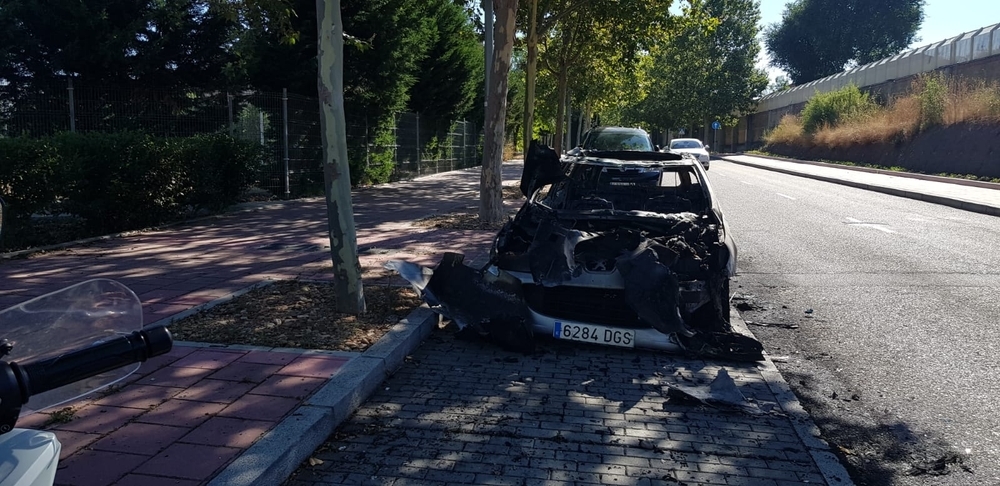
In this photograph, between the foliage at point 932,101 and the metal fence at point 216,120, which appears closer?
the metal fence at point 216,120

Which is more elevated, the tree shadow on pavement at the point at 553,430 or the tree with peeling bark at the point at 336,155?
the tree with peeling bark at the point at 336,155

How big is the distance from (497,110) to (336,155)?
584 centimetres

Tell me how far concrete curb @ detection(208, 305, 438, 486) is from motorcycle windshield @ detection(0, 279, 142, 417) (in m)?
1.41

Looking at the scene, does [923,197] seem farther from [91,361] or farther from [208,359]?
[91,361]

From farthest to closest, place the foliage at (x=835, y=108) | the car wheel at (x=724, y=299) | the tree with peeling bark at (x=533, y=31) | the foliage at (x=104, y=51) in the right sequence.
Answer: the foliage at (x=835, y=108), the tree with peeling bark at (x=533, y=31), the foliage at (x=104, y=51), the car wheel at (x=724, y=299)

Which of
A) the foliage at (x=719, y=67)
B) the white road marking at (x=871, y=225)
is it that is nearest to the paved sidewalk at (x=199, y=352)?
the white road marking at (x=871, y=225)

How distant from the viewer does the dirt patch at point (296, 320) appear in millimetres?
5074

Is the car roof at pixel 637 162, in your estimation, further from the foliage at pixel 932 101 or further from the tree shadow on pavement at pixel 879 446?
the foliage at pixel 932 101

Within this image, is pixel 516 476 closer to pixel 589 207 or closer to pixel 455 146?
pixel 589 207

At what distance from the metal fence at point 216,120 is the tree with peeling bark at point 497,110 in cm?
341

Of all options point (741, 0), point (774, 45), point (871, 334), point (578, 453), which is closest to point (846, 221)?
point (871, 334)

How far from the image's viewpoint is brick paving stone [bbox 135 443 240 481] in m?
3.16

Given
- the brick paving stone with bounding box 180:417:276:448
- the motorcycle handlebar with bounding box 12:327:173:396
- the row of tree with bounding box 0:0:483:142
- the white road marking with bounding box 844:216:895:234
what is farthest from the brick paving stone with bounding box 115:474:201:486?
the white road marking with bounding box 844:216:895:234

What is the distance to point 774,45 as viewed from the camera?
238ft
